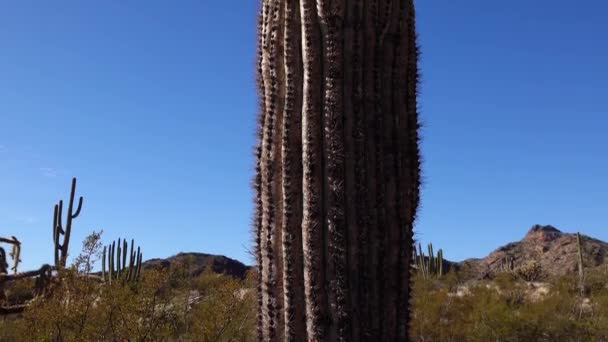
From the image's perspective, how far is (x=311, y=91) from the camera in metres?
4.21

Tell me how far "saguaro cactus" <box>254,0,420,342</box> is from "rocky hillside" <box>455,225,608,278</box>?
20.4 m

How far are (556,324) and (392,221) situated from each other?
10073 millimetres

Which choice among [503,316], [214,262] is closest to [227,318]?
[503,316]

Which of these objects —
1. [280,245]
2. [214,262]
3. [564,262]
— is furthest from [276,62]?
[214,262]

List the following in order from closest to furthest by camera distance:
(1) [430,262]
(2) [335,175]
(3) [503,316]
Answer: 1. (2) [335,175]
2. (3) [503,316]
3. (1) [430,262]

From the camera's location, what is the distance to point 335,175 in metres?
4.09

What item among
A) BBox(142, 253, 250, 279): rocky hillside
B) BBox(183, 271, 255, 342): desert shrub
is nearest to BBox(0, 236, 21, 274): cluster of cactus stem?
BBox(183, 271, 255, 342): desert shrub

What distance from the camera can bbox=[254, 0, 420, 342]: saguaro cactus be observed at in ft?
13.2

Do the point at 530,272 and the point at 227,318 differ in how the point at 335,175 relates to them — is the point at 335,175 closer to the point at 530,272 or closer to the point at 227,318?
the point at 227,318

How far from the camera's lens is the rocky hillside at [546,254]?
87.2ft

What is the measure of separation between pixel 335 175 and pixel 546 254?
89.4 ft

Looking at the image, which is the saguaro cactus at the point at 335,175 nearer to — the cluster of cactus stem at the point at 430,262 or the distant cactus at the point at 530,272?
the cluster of cactus stem at the point at 430,262

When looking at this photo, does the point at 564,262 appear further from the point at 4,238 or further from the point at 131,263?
the point at 4,238

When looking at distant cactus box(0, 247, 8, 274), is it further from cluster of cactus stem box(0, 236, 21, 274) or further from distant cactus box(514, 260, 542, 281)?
distant cactus box(514, 260, 542, 281)
